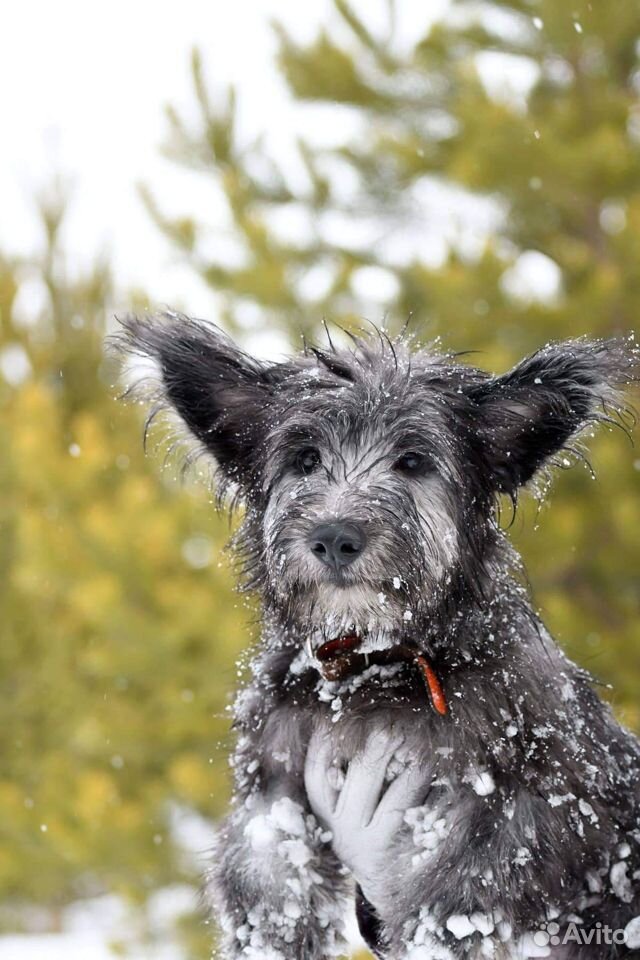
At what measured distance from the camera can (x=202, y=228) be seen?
43.9 feet

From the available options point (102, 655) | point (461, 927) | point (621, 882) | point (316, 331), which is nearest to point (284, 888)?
point (461, 927)

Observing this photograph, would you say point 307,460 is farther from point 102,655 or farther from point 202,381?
point 102,655

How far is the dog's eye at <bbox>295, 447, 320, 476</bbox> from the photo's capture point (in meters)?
3.87

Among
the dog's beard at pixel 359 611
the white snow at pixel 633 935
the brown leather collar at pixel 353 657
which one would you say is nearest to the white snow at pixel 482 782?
the brown leather collar at pixel 353 657

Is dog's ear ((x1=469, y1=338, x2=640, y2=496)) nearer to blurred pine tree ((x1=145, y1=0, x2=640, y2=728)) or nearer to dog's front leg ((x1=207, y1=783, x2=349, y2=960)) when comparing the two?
dog's front leg ((x1=207, y1=783, x2=349, y2=960))

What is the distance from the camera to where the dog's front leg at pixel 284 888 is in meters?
3.63

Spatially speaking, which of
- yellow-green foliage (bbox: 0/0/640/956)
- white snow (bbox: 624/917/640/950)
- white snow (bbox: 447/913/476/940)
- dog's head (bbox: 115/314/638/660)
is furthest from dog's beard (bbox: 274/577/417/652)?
yellow-green foliage (bbox: 0/0/640/956)

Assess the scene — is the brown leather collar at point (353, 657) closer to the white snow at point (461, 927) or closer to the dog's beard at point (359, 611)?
the dog's beard at point (359, 611)

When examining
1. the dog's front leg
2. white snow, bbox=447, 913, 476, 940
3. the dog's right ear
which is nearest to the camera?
white snow, bbox=447, 913, 476, 940

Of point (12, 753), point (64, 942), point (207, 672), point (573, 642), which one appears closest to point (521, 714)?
point (573, 642)

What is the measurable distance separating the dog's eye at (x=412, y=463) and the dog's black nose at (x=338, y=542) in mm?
408

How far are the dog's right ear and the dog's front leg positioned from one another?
1.16 metres

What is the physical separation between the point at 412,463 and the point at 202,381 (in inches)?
31.3

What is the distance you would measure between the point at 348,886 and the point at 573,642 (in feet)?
24.5
